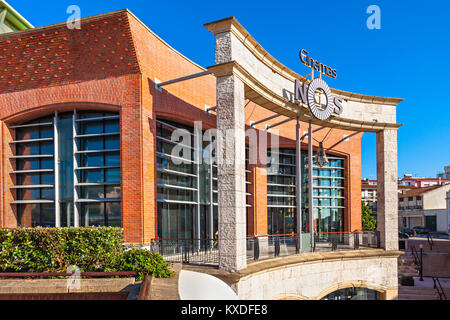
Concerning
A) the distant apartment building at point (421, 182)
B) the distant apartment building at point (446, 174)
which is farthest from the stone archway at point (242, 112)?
the distant apartment building at point (446, 174)

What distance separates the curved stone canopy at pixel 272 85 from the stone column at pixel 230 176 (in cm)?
86

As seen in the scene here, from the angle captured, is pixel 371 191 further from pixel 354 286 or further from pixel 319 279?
pixel 319 279

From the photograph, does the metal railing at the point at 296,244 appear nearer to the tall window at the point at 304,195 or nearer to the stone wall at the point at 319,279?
the stone wall at the point at 319,279

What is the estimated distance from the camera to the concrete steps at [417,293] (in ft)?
67.4

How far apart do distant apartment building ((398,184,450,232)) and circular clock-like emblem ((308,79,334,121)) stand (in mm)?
56213

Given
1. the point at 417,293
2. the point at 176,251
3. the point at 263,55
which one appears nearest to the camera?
the point at 263,55

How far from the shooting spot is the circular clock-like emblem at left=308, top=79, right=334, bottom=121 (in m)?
17.1

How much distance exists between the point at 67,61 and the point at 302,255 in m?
13.1

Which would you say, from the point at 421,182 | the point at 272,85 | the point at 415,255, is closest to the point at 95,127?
the point at 272,85

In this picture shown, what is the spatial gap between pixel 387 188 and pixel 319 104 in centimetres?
645

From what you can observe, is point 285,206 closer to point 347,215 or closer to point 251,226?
point 251,226

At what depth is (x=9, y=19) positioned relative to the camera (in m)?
25.7

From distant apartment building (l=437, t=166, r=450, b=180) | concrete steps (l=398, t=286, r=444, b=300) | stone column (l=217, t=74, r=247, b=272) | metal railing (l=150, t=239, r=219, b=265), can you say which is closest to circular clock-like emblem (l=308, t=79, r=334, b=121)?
stone column (l=217, t=74, r=247, b=272)
